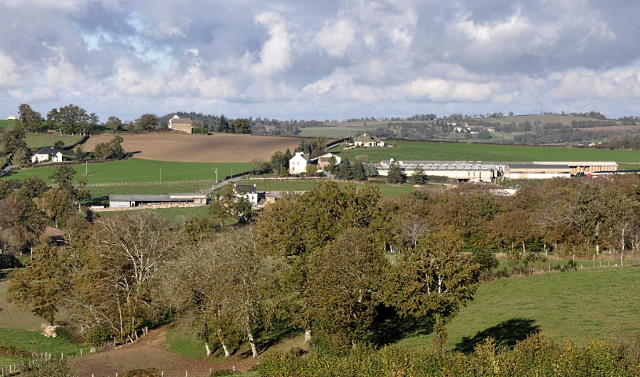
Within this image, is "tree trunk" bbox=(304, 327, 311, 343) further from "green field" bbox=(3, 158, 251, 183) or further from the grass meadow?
"green field" bbox=(3, 158, 251, 183)

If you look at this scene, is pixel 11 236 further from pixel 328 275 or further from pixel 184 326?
pixel 328 275

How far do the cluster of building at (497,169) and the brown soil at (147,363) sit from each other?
104m

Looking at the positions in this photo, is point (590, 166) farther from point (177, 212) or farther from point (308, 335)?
point (308, 335)

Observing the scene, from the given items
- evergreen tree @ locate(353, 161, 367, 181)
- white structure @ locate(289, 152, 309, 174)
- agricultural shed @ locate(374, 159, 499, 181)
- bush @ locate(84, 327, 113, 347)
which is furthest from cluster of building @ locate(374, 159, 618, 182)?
bush @ locate(84, 327, 113, 347)

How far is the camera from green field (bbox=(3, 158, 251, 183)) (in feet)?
483

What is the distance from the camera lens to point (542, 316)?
3866cm

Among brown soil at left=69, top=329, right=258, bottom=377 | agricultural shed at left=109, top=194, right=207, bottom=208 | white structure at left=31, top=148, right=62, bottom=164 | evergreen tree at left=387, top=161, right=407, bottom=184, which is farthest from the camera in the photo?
white structure at left=31, top=148, right=62, bottom=164

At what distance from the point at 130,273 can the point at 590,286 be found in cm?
3855

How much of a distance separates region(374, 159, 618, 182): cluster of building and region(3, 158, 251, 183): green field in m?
42.8

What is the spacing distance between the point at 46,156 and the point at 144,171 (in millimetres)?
31159

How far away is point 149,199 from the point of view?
403ft

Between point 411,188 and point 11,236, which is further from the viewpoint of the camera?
point 411,188

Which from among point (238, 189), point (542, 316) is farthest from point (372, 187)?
point (238, 189)

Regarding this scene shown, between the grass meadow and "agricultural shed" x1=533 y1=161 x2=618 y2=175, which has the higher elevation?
"agricultural shed" x1=533 y1=161 x2=618 y2=175
